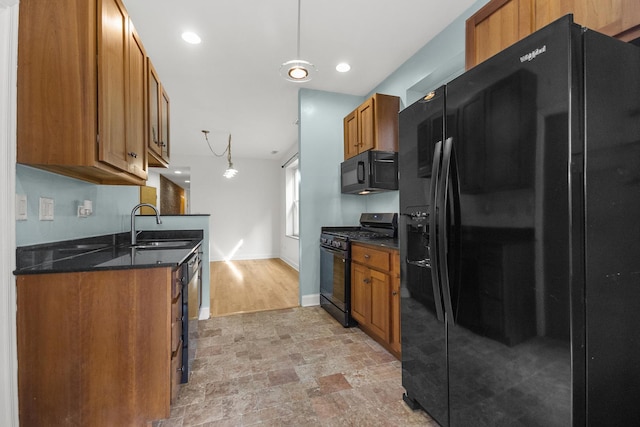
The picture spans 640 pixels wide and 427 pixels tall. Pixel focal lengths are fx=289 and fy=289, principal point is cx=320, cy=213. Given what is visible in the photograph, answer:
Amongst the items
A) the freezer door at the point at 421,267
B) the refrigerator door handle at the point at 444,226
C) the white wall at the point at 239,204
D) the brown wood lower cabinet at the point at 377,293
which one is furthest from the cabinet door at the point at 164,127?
the white wall at the point at 239,204

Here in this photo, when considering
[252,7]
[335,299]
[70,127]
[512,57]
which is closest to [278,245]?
[335,299]

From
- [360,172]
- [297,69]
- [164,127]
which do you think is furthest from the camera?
[360,172]

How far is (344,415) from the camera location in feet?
5.39

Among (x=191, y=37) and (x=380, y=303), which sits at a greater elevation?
(x=191, y=37)

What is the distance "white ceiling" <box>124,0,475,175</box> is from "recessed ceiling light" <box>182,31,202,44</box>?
0.05 m

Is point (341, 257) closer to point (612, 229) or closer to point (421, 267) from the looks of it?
point (421, 267)

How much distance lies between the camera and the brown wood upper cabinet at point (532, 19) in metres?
1.03

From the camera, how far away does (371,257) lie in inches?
98.0

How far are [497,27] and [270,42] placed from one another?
1913 mm

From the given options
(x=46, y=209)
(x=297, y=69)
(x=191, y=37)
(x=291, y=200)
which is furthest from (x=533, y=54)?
(x=291, y=200)

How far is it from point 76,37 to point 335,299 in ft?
9.24

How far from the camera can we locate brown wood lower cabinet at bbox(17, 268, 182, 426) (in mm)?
1300

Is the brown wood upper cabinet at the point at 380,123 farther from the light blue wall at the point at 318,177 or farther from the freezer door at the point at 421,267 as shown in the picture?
the freezer door at the point at 421,267

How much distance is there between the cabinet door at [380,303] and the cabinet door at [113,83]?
1938mm
